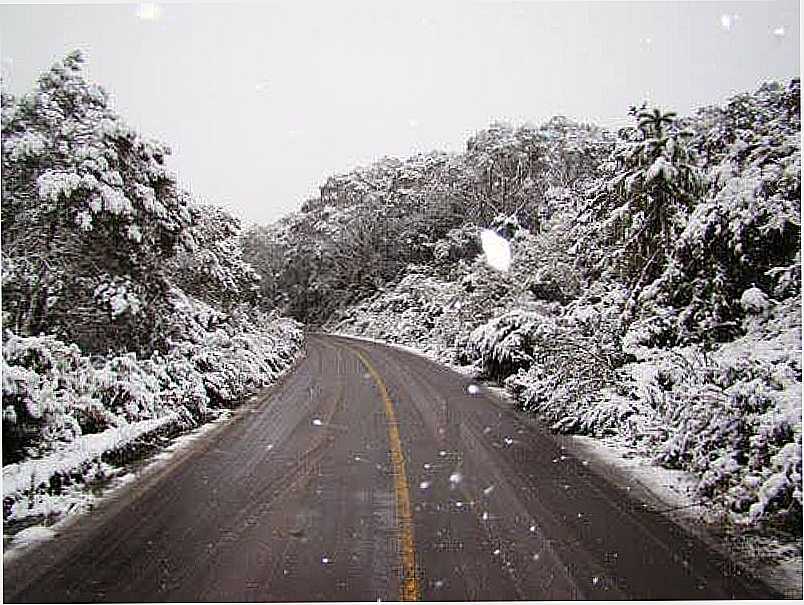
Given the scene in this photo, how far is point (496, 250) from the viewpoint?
2656 cm

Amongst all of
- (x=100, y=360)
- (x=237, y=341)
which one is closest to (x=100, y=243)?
(x=100, y=360)

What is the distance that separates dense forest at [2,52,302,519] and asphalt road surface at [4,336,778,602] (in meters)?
1.24

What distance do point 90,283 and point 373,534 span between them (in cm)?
721

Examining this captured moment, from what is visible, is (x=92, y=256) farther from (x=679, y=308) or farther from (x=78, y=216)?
(x=679, y=308)

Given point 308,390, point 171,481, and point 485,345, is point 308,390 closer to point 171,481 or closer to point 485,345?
point 485,345

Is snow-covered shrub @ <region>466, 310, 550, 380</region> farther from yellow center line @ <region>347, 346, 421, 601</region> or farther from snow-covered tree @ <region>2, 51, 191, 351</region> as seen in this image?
snow-covered tree @ <region>2, 51, 191, 351</region>

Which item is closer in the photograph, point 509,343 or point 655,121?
point 655,121

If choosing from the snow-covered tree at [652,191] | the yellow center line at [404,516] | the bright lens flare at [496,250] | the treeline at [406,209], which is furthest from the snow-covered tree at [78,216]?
the treeline at [406,209]

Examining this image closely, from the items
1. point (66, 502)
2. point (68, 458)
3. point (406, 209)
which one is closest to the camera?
point (66, 502)

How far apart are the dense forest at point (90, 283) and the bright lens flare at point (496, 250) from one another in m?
12.6

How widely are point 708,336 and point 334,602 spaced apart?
7.08 meters

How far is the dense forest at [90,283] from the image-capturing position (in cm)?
745

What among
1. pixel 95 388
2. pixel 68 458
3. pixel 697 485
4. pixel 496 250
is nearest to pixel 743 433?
pixel 697 485

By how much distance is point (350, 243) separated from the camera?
47344mm
